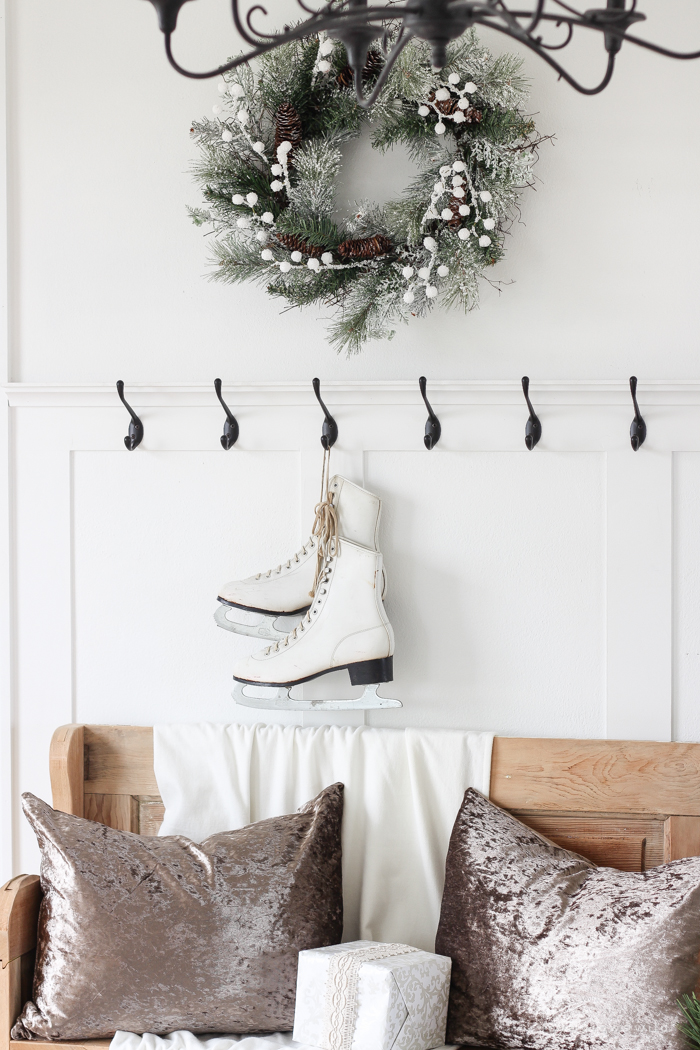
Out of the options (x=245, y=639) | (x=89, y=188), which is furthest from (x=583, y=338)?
(x=89, y=188)

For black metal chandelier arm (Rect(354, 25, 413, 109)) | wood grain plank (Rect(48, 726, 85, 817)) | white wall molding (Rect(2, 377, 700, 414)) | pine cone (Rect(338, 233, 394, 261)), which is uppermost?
pine cone (Rect(338, 233, 394, 261))

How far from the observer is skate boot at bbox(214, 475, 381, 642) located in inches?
52.9

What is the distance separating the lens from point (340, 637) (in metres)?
1.30

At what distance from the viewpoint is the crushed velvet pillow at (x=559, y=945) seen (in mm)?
1079

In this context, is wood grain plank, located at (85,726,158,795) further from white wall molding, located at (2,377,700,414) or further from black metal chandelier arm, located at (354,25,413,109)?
black metal chandelier arm, located at (354,25,413,109)

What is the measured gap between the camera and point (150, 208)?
1.46 meters

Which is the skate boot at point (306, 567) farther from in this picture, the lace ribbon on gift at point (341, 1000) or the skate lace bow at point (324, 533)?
the lace ribbon on gift at point (341, 1000)

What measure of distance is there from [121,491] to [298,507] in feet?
1.11

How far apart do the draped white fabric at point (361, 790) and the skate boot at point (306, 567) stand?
0.68 ft

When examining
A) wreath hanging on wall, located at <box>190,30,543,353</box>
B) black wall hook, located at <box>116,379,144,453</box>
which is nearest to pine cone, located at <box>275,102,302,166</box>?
wreath hanging on wall, located at <box>190,30,543,353</box>

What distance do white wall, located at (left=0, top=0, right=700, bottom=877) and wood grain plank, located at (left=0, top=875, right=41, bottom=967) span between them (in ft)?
0.86

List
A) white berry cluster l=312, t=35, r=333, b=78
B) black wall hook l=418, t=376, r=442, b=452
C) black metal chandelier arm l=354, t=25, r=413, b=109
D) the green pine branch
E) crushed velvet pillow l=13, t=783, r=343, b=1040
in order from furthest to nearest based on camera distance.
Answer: black wall hook l=418, t=376, r=442, b=452, white berry cluster l=312, t=35, r=333, b=78, crushed velvet pillow l=13, t=783, r=343, b=1040, the green pine branch, black metal chandelier arm l=354, t=25, r=413, b=109

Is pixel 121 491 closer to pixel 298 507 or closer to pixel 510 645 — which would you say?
pixel 298 507

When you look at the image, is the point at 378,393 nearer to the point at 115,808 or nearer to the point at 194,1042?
the point at 115,808
